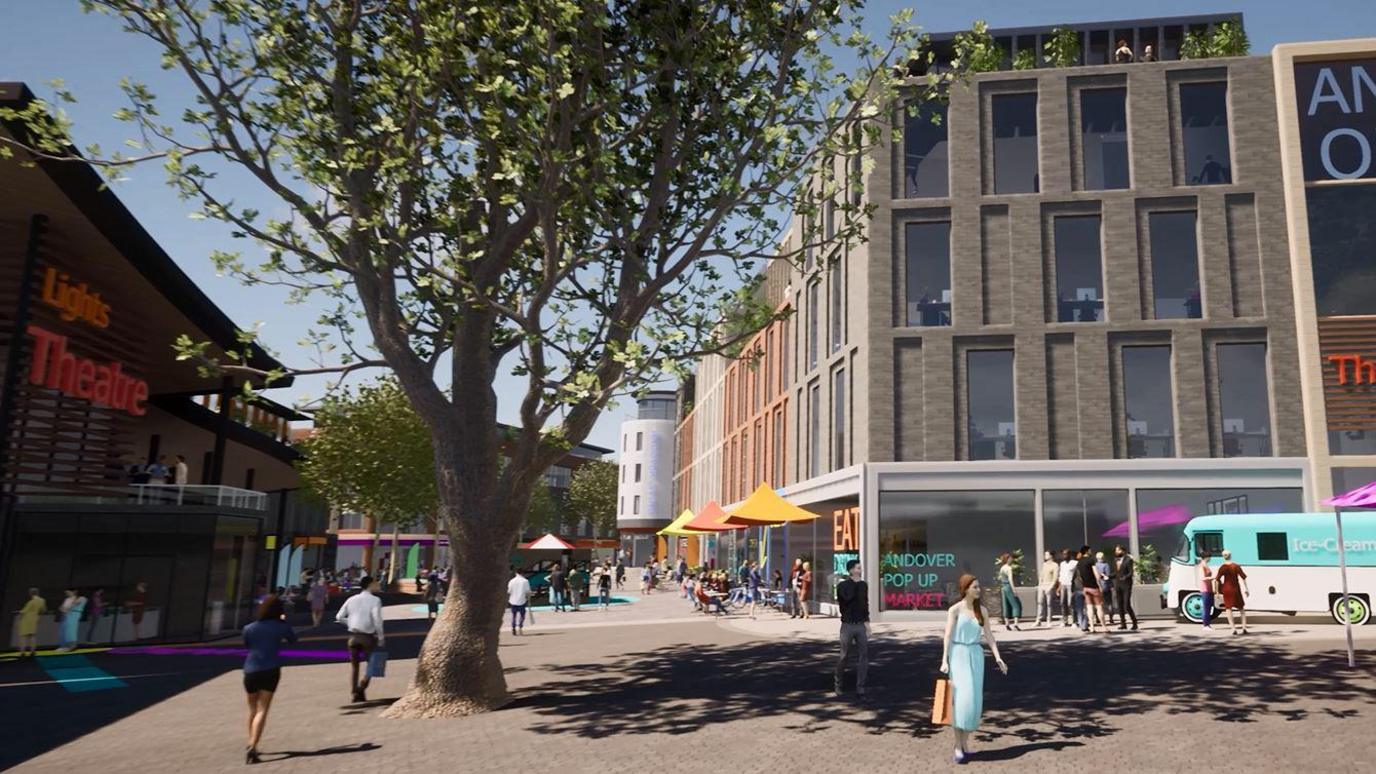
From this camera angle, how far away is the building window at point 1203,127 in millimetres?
25281

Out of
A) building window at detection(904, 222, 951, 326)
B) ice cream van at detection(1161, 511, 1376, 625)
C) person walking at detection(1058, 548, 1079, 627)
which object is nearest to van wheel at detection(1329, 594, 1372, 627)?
ice cream van at detection(1161, 511, 1376, 625)

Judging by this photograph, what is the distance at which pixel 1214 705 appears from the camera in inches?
428

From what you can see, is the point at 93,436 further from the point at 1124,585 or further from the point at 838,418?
the point at 1124,585

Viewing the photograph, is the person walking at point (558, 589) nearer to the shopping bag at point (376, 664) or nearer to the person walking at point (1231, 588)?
the shopping bag at point (376, 664)

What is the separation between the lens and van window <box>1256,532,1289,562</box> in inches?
797

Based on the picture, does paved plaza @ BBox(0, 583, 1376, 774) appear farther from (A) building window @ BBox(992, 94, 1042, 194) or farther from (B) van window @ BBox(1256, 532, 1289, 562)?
(A) building window @ BBox(992, 94, 1042, 194)

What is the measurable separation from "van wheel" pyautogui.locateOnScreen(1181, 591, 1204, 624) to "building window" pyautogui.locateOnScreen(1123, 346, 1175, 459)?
14.5 feet

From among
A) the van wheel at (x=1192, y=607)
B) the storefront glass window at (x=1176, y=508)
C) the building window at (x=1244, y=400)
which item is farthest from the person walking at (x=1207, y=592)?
the building window at (x=1244, y=400)

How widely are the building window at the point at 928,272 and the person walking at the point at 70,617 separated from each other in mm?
21661

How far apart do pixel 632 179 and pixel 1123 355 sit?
17.7 m

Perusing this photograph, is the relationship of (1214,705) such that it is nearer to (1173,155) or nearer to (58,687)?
(58,687)

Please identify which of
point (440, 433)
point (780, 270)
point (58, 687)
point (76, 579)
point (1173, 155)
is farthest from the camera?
point (780, 270)

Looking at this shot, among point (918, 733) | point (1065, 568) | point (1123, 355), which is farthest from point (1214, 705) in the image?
point (1123, 355)

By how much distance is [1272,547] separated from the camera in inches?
802
